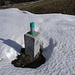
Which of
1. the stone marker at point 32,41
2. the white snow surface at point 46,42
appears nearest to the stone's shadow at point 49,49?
the white snow surface at point 46,42

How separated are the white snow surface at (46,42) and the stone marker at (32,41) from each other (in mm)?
599

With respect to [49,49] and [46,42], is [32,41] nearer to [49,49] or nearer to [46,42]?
[49,49]

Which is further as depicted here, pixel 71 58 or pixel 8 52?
pixel 8 52

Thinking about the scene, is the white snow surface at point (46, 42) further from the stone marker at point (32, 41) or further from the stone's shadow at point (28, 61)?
the stone marker at point (32, 41)

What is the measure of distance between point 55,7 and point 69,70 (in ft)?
31.1

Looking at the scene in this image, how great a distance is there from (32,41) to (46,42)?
129 centimetres

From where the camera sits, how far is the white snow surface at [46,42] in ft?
15.9

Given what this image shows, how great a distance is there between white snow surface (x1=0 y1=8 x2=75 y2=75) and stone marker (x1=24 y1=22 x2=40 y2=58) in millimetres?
599

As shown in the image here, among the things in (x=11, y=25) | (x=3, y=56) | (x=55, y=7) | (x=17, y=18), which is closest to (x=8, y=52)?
(x=3, y=56)

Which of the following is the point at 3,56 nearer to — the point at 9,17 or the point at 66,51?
the point at 66,51

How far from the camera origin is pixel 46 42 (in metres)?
6.57

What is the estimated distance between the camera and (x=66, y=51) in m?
5.63

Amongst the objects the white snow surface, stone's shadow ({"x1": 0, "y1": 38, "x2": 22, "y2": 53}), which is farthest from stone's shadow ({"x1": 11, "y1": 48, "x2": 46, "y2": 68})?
stone's shadow ({"x1": 0, "y1": 38, "x2": 22, "y2": 53})

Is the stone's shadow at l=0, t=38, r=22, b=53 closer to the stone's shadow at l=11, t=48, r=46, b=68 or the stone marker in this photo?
the stone's shadow at l=11, t=48, r=46, b=68
